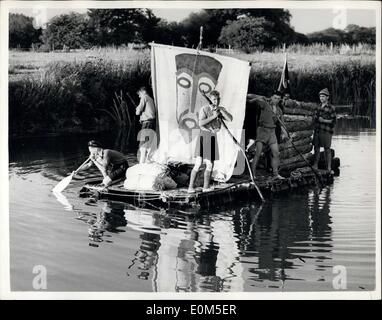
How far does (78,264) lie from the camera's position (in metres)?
9.51

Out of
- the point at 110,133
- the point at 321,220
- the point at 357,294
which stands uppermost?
the point at 110,133

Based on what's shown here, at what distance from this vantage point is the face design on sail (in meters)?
11.7

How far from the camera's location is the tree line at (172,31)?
1009 cm

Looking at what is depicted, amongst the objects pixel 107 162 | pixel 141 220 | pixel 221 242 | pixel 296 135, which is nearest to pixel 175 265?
pixel 221 242

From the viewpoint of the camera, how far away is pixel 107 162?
1174cm

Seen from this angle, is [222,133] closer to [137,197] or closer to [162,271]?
[137,197]

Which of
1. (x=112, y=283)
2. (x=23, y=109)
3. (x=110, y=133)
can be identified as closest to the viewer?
(x=112, y=283)

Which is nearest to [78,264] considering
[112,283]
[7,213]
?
[112,283]

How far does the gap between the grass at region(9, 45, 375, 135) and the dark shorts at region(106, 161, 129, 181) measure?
814mm

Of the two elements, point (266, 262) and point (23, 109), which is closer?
point (266, 262)

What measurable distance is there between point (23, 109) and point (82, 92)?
1.62 meters

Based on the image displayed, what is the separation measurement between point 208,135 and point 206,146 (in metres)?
0.18

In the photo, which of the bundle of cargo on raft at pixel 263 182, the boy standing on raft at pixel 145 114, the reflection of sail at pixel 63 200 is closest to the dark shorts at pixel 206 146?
the bundle of cargo on raft at pixel 263 182

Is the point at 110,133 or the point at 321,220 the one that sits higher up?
the point at 110,133
